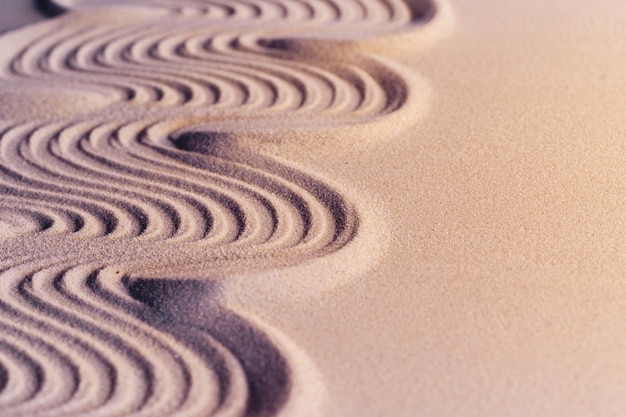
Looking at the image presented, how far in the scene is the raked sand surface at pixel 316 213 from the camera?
6.76 ft

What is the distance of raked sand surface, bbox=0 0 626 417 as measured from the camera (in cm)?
206

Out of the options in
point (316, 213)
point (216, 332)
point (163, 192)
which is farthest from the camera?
point (163, 192)

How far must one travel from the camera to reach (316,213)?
2684 mm

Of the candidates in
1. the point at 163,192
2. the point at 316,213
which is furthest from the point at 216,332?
the point at 163,192

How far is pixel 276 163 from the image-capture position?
296 cm

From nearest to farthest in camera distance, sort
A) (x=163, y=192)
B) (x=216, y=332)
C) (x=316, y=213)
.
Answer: (x=216, y=332) < (x=316, y=213) < (x=163, y=192)

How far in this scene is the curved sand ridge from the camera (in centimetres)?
207

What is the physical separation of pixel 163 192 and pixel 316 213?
53cm

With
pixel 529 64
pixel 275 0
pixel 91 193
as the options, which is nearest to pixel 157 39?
pixel 275 0

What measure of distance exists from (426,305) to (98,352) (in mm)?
849

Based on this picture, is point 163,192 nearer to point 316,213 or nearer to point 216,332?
point 316,213

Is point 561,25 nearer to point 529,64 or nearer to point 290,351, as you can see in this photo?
point 529,64

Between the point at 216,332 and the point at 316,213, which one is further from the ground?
the point at 316,213

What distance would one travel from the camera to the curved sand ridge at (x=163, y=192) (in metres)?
2.07
